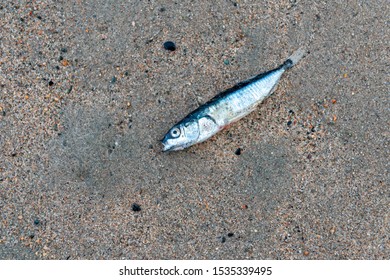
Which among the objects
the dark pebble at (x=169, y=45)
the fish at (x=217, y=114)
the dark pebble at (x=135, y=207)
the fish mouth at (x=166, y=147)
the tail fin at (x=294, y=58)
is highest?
the dark pebble at (x=169, y=45)

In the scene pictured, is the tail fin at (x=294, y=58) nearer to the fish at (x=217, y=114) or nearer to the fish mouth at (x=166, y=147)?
the fish at (x=217, y=114)

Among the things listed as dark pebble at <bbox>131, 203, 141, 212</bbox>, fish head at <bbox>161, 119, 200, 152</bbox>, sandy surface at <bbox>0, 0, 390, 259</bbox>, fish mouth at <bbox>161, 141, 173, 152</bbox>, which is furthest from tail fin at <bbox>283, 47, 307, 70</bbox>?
dark pebble at <bbox>131, 203, 141, 212</bbox>

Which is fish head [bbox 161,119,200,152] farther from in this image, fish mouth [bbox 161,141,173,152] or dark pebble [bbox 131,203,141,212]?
dark pebble [bbox 131,203,141,212]

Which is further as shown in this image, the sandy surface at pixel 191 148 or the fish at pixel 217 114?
A: the sandy surface at pixel 191 148

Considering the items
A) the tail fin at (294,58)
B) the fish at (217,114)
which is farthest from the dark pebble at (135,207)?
the tail fin at (294,58)

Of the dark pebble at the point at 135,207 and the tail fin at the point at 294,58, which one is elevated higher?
the tail fin at the point at 294,58

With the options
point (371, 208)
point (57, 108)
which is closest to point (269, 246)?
point (371, 208)
